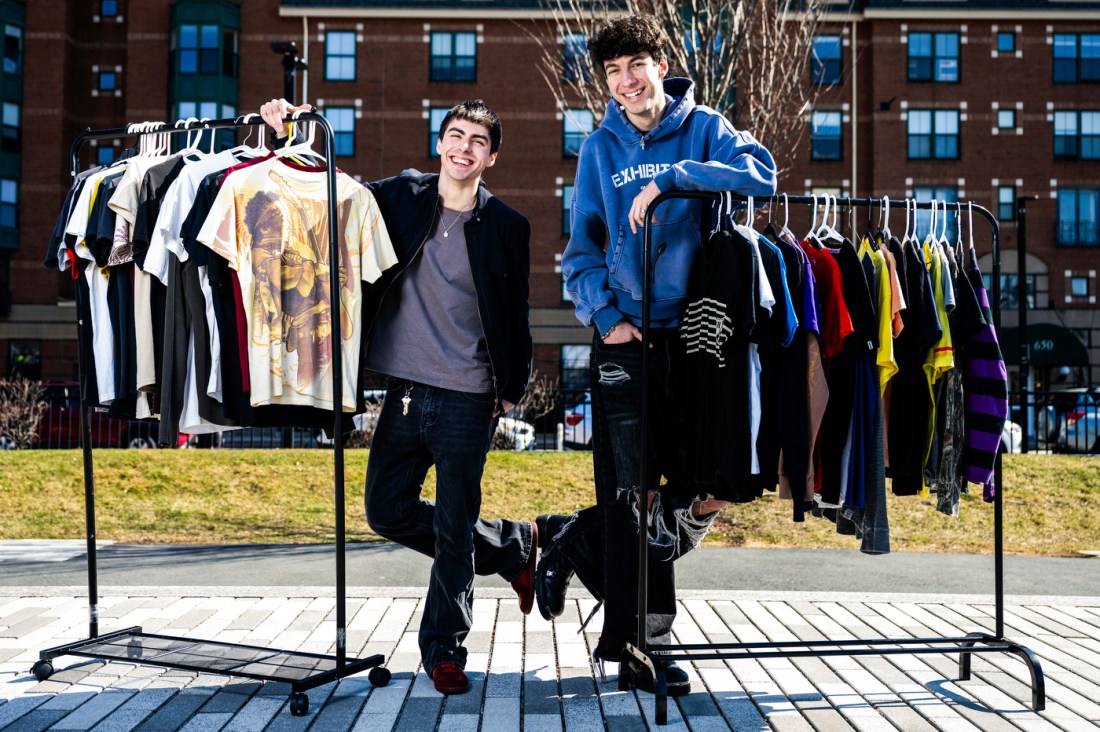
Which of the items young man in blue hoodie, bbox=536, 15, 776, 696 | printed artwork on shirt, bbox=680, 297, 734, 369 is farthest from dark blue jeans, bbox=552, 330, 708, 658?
printed artwork on shirt, bbox=680, 297, 734, 369

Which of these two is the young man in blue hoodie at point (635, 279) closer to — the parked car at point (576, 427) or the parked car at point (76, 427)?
the parked car at point (576, 427)

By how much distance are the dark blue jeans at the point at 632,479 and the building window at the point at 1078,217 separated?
36039mm

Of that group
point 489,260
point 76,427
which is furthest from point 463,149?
point 76,427

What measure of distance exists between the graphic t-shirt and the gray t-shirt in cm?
16

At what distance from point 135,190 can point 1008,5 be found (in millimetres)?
37270

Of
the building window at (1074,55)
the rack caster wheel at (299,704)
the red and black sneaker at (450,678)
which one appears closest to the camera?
the rack caster wheel at (299,704)

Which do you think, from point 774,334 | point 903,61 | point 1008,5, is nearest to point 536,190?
point 903,61

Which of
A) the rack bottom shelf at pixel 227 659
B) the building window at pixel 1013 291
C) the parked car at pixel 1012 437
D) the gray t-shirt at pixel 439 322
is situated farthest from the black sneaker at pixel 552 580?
the building window at pixel 1013 291

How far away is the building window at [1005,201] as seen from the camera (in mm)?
35000

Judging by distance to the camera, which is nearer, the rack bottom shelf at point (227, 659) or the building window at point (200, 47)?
the rack bottom shelf at point (227, 659)

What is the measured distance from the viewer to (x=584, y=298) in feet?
14.2

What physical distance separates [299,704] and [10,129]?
3779 cm

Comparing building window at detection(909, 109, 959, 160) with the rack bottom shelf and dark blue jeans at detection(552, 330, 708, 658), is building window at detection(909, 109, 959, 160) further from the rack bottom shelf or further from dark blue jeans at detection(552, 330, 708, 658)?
the rack bottom shelf

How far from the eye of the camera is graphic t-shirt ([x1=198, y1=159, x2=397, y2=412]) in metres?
4.23
